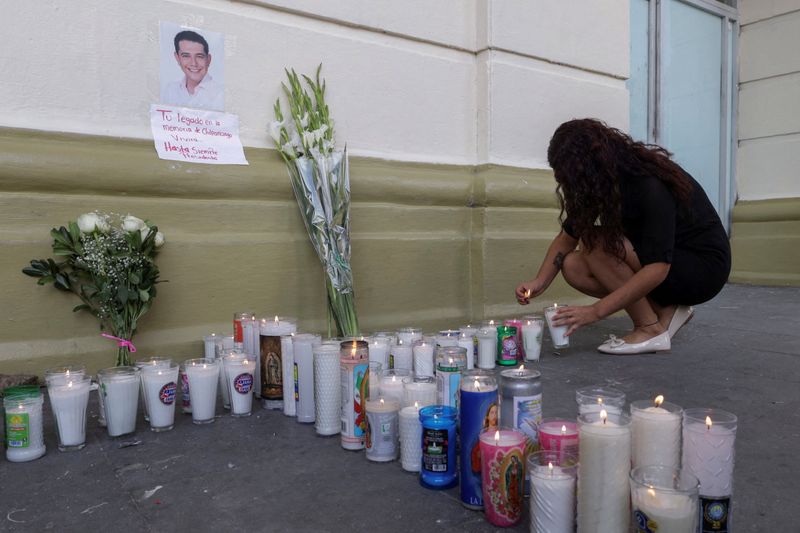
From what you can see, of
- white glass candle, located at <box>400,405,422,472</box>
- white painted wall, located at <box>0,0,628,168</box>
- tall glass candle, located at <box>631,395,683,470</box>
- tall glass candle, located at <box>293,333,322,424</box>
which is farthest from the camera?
white painted wall, located at <box>0,0,628,168</box>

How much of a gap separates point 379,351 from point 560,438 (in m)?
1.14

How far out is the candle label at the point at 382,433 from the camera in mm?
1810

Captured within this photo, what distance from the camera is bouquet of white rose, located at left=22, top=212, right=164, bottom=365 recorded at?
8.40ft

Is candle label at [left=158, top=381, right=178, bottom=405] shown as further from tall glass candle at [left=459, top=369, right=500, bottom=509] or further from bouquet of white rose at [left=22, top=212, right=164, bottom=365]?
tall glass candle at [left=459, top=369, right=500, bottom=509]

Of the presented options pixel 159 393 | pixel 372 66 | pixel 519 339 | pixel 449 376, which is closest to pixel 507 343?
pixel 519 339

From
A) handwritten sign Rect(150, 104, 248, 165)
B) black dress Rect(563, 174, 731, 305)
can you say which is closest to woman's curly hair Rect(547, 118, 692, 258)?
black dress Rect(563, 174, 731, 305)

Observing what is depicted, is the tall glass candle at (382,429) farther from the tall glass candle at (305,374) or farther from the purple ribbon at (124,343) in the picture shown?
the purple ribbon at (124,343)

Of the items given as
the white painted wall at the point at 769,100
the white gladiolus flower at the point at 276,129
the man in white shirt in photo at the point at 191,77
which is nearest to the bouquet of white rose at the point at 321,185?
the white gladiolus flower at the point at 276,129

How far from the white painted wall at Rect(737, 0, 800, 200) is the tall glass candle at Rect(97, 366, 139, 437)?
21.4ft

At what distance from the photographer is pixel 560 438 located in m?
1.45

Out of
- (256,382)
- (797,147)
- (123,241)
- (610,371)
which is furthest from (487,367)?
(797,147)

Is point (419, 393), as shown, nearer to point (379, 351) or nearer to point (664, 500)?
point (379, 351)

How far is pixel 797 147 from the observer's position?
6.23 meters

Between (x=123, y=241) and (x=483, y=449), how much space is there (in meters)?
1.90
